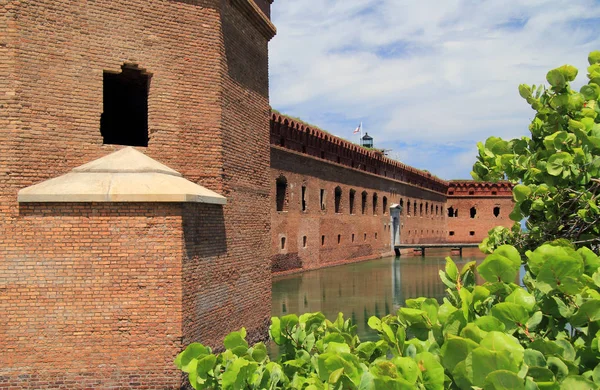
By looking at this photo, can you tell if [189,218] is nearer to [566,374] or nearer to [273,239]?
[566,374]

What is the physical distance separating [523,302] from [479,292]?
215 millimetres

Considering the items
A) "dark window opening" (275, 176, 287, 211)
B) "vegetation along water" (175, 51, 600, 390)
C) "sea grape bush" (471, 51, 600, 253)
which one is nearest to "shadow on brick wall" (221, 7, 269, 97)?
"sea grape bush" (471, 51, 600, 253)

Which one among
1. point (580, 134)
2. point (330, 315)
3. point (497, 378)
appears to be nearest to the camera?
point (497, 378)

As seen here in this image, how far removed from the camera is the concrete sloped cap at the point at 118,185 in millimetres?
6254

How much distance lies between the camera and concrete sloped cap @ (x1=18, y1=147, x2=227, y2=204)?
6.25 metres

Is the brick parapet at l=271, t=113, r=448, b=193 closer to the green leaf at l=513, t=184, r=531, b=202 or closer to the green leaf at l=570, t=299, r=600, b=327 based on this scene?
the green leaf at l=513, t=184, r=531, b=202

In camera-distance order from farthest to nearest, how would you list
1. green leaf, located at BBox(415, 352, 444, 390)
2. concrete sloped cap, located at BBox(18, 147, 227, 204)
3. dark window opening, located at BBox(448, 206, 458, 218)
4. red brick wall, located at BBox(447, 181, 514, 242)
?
dark window opening, located at BBox(448, 206, 458, 218), red brick wall, located at BBox(447, 181, 514, 242), concrete sloped cap, located at BBox(18, 147, 227, 204), green leaf, located at BBox(415, 352, 444, 390)

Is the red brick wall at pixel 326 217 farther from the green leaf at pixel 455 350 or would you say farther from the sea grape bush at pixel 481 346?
the green leaf at pixel 455 350

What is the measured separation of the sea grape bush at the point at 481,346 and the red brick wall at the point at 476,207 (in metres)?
42.8

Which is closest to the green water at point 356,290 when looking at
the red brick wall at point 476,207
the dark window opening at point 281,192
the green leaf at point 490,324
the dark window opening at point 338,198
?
the dark window opening at point 281,192

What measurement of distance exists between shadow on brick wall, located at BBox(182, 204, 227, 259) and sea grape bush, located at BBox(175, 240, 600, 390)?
351 centimetres

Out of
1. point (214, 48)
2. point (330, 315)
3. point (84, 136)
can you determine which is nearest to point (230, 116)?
point (214, 48)

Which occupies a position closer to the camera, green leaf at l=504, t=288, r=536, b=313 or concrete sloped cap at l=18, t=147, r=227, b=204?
green leaf at l=504, t=288, r=536, b=313

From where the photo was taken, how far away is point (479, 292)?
105 inches
